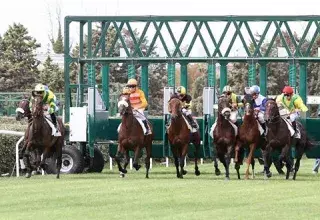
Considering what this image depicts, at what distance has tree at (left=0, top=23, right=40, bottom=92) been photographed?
67438mm

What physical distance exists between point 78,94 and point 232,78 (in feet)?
93.7

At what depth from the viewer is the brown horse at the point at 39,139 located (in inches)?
1108

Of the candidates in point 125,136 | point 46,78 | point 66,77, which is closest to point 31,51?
point 46,78

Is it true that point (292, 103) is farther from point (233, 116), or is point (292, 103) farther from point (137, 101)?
point (137, 101)

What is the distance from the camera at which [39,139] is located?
28672 mm

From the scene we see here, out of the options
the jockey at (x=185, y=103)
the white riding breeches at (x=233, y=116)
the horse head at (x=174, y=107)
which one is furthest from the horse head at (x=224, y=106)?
the jockey at (x=185, y=103)

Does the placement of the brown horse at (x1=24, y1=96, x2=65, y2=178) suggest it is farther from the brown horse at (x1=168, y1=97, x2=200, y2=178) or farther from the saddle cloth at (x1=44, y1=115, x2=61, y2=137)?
the brown horse at (x1=168, y1=97, x2=200, y2=178)

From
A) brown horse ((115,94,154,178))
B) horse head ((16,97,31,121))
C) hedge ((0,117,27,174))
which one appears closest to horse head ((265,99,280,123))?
brown horse ((115,94,154,178))

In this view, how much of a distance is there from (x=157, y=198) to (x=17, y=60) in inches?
1931

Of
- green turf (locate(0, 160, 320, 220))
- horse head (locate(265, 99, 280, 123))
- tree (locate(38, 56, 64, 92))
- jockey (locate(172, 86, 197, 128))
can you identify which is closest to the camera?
green turf (locate(0, 160, 320, 220))

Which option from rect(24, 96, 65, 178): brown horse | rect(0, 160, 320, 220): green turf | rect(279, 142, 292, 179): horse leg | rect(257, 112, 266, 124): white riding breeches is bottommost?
rect(0, 160, 320, 220): green turf

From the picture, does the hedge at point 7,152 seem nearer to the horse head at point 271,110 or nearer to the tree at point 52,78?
the horse head at point 271,110

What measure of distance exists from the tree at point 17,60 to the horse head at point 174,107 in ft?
129

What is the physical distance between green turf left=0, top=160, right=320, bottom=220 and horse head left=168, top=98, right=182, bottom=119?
1312mm
